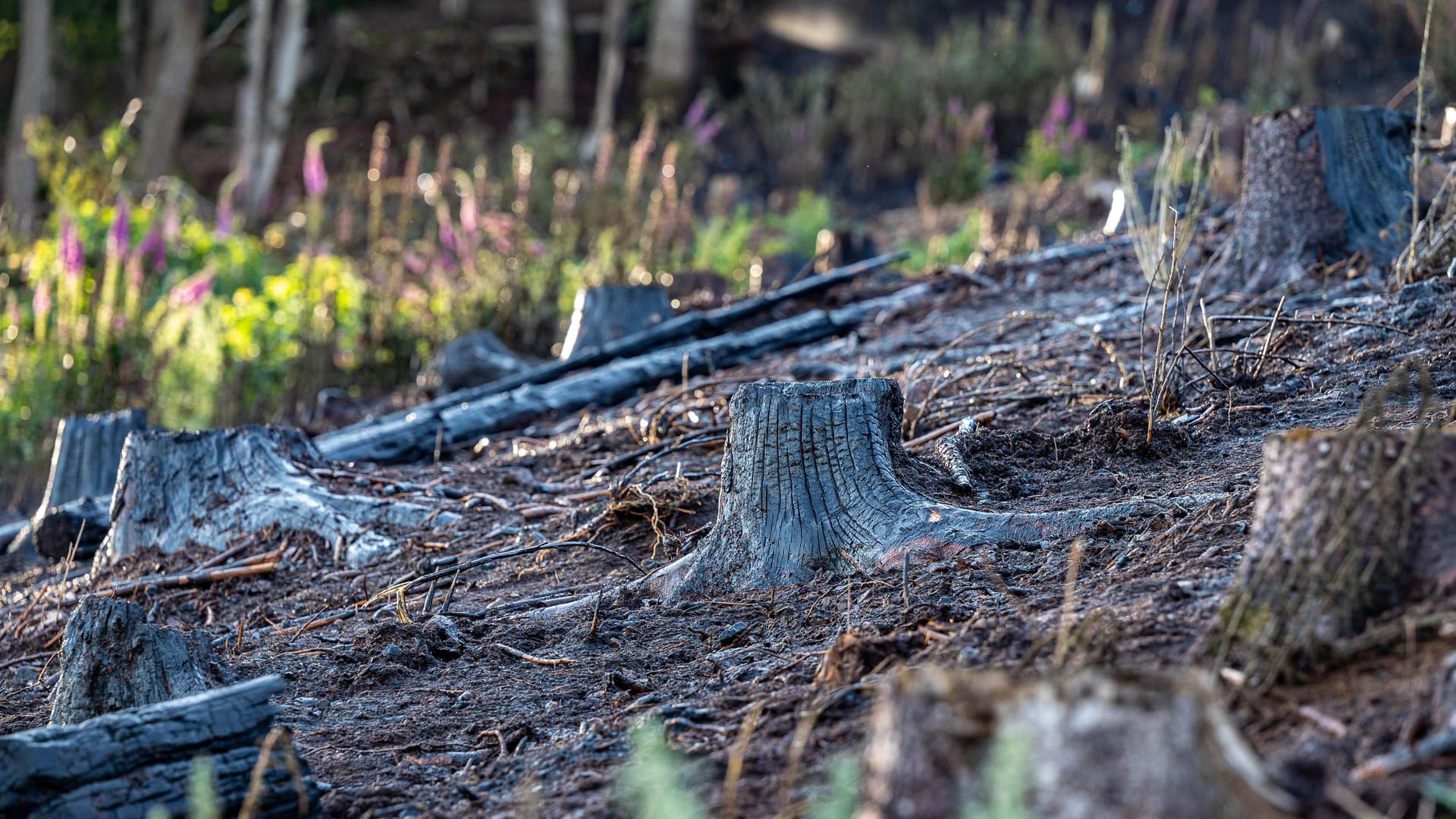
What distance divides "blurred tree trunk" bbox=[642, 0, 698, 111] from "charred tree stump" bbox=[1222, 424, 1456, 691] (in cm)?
1565

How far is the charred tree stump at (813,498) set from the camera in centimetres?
286

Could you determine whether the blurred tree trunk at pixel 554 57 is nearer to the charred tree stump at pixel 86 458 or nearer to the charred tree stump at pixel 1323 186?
the charred tree stump at pixel 86 458

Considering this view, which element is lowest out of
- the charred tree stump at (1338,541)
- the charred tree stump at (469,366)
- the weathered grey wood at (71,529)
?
the weathered grey wood at (71,529)

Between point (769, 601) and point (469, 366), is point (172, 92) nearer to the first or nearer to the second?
point (469, 366)

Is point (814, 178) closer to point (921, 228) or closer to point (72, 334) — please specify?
point (921, 228)

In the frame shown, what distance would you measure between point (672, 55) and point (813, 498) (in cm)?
1479

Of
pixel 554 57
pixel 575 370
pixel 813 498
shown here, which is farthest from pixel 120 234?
pixel 554 57

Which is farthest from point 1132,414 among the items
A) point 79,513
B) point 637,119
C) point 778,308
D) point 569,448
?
point 637,119

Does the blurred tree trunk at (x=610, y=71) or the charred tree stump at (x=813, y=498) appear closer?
the charred tree stump at (x=813, y=498)

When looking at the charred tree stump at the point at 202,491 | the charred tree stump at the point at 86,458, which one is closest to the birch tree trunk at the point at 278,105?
the charred tree stump at the point at 86,458

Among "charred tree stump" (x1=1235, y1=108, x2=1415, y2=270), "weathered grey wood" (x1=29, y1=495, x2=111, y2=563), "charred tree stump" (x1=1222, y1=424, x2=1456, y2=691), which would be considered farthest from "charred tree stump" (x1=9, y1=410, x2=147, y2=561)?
"charred tree stump" (x1=1222, y1=424, x2=1456, y2=691)

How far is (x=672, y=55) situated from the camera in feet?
55.7

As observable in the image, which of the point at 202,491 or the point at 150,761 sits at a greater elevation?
the point at 150,761

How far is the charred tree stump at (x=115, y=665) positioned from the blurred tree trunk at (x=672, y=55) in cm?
1485
